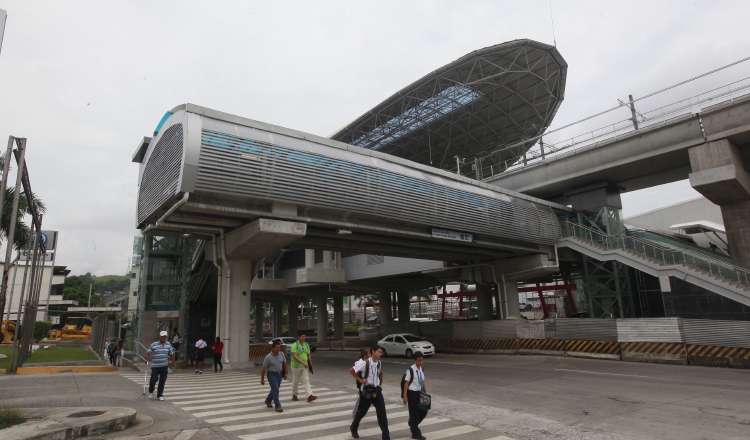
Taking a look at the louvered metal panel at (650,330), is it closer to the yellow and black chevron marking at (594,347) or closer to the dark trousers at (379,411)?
the yellow and black chevron marking at (594,347)

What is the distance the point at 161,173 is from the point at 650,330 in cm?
2307

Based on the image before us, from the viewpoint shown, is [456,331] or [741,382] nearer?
[741,382]

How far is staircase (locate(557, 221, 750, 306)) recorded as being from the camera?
21.4m

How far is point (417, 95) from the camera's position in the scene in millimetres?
39594

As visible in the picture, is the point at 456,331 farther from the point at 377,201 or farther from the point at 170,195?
the point at 170,195

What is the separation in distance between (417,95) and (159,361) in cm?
3312

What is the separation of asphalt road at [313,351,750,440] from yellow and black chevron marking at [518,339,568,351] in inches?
282

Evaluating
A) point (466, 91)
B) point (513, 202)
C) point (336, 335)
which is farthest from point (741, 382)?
point (336, 335)

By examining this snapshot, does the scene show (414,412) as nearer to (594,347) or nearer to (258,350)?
(594,347)

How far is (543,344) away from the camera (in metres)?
27.2

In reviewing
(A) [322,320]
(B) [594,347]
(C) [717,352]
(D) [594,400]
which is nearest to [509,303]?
(B) [594,347]

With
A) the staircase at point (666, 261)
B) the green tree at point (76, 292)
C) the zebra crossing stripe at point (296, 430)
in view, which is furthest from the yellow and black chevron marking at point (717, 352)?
the green tree at point (76, 292)

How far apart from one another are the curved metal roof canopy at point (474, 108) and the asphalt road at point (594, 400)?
20.7m

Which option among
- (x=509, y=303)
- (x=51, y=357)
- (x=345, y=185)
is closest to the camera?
(x=345, y=185)
